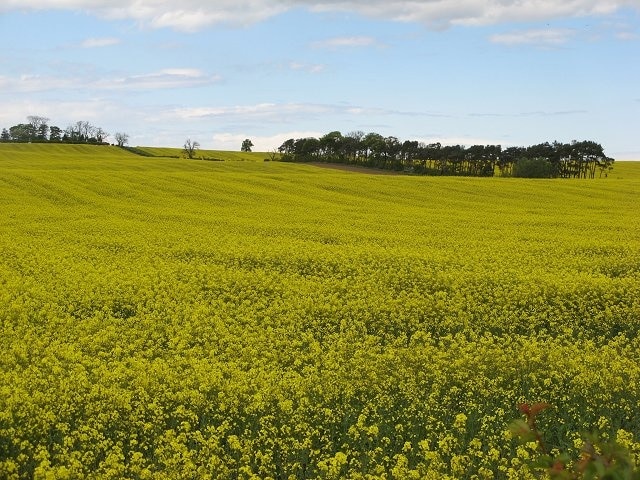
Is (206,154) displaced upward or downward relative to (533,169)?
downward

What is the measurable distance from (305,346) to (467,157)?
8663 centimetres

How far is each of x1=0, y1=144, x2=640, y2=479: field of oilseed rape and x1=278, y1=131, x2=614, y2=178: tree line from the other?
63584mm

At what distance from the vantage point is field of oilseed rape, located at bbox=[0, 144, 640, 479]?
29.1 ft

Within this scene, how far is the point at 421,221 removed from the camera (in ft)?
106

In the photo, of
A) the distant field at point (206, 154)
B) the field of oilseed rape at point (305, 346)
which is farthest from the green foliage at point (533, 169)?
the field of oilseed rape at point (305, 346)

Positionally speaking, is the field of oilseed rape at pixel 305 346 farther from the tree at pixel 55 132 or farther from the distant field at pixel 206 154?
the tree at pixel 55 132

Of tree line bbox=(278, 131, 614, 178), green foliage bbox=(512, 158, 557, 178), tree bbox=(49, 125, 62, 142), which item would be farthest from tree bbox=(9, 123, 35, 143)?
green foliage bbox=(512, 158, 557, 178)

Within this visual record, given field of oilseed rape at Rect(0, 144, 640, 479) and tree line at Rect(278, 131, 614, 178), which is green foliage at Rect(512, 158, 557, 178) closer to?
tree line at Rect(278, 131, 614, 178)

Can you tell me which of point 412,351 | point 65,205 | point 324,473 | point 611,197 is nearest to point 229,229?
point 65,205

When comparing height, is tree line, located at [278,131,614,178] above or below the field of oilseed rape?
above

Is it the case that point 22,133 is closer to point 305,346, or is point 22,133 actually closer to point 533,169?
point 533,169

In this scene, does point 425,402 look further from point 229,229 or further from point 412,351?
point 229,229

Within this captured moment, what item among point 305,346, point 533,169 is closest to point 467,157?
point 533,169

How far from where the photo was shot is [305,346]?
13531 mm
